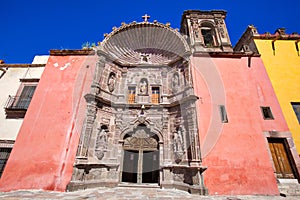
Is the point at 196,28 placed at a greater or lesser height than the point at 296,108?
greater

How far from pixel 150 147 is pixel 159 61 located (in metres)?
6.19

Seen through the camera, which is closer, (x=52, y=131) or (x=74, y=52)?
(x=52, y=131)

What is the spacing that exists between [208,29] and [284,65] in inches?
272

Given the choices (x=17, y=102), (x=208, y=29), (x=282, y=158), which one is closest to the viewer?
(x=282, y=158)

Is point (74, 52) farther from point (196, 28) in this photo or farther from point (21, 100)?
point (196, 28)

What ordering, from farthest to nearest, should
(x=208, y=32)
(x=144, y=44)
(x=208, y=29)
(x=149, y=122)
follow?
(x=208, y=32) → (x=208, y=29) → (x=144, y=44) → (x=149, y=122)

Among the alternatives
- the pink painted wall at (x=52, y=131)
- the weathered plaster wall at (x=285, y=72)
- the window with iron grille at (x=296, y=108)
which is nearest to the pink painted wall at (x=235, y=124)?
the weathered plaster wall at (x=285, y=72)

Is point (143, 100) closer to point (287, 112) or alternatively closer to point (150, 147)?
point (150, 147)

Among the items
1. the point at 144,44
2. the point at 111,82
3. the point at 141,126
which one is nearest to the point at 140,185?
the point at 141,126

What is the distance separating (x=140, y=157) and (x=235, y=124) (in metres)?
5.16

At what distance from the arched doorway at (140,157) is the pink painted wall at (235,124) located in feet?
9.22

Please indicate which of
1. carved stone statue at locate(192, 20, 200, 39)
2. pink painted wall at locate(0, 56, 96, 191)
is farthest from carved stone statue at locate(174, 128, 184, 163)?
carved stone statue at locate(192, 20, 200, 39)

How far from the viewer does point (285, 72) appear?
9047 mm

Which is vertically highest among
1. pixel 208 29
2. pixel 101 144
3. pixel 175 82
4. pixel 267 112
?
pixel 208 29
